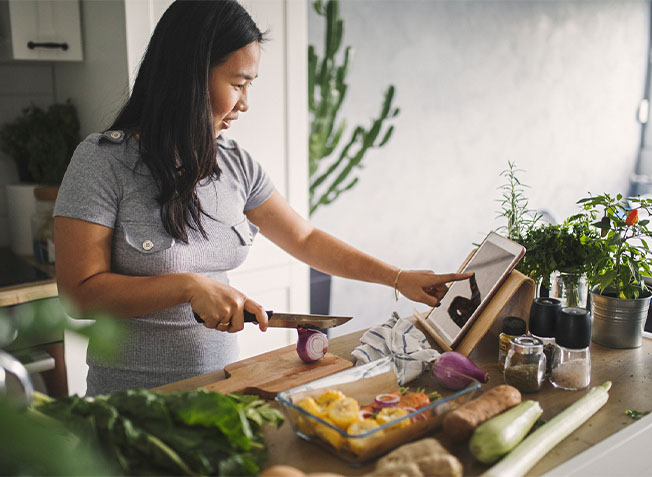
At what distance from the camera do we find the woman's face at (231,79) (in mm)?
1342

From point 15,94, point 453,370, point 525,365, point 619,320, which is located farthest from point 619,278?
point 15,94

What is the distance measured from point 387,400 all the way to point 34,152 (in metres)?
2.00

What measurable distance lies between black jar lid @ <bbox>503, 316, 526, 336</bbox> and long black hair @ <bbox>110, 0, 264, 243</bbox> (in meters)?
0.72

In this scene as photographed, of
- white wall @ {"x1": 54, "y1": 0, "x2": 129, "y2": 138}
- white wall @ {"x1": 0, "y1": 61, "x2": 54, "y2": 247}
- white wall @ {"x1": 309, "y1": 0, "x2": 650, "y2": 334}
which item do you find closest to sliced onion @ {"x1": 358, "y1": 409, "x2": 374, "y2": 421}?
white wall @ {"x1": 54, "y1": 0, "x2": 129, "y2": 138}

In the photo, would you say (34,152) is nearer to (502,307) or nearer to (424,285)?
(424,285)

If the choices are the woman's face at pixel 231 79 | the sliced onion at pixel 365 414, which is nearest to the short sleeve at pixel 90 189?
the woman's face at pixel 231 79

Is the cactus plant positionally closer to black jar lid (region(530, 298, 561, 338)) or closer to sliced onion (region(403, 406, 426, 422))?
black jar lid (region(530, 298, 561, 338))

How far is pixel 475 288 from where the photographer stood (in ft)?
4.47

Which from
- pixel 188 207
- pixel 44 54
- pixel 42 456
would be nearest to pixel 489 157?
pixel 44 54

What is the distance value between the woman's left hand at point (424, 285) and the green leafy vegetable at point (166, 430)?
0.68 metres

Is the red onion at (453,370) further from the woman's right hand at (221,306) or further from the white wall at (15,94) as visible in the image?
the white wall at (15,94)

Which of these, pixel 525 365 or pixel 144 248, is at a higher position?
pixel 144 248

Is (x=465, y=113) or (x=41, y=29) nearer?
(x=41, y=29)

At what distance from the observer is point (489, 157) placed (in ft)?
14.5
